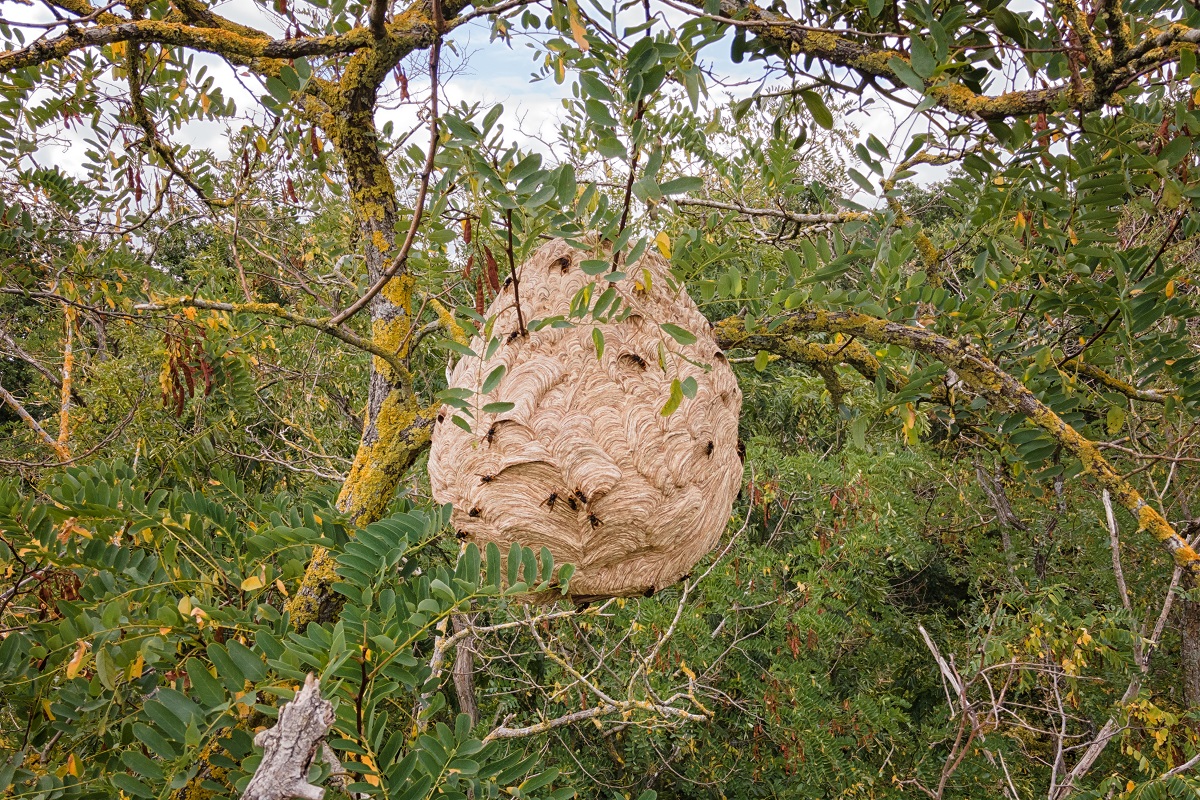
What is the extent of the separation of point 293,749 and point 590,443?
83 centimetres

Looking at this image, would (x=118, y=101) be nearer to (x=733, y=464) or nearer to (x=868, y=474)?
(x=733, y=464)

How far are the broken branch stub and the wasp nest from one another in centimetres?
70

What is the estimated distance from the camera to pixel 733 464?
1672mm

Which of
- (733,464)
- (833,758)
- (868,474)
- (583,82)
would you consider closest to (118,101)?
(583,82)

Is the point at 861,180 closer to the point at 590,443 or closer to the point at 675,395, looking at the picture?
the point at 675,395

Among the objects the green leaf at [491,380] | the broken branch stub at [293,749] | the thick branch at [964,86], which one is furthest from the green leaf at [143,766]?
the thick branch at [964,86]

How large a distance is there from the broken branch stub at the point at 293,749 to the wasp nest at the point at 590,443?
2.28 feet

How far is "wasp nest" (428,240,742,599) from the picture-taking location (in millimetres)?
1468

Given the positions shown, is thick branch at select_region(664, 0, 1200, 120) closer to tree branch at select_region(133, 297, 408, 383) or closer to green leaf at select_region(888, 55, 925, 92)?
green leaf at select_region(888, 55, 925, 92)

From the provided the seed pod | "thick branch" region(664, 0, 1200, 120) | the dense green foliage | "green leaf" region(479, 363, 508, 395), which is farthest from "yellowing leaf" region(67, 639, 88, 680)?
"thick branch" region(664, 0, 1200, 120)

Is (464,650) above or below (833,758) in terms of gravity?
above

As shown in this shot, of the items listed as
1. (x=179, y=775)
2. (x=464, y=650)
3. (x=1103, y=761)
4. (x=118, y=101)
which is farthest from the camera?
(x=1103, y=761)

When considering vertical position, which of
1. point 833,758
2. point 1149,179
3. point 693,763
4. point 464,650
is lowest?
point 693,763

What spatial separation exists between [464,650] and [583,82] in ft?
8.93
